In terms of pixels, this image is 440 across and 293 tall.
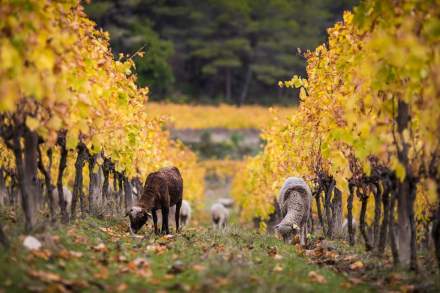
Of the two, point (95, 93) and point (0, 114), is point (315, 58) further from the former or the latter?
point (0, 114)

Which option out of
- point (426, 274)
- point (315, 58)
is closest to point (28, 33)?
point (426, 274)

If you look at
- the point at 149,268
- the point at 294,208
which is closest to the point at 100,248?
the point at 149,268

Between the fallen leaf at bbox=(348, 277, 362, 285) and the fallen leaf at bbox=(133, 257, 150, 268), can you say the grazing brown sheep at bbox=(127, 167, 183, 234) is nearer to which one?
the fallen leaf at bbox=(133, 257, 150, 268)

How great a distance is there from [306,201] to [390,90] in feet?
22.7

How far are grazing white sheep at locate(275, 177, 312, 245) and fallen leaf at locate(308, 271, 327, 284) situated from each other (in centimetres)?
544

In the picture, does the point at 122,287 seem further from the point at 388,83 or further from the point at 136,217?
the point at 136,217

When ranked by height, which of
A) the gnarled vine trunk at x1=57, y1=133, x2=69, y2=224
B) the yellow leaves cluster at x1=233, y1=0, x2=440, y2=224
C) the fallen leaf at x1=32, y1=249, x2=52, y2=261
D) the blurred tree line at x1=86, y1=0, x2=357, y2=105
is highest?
the blurred tree line at x1=86, y1=0, x2=357, y2=105

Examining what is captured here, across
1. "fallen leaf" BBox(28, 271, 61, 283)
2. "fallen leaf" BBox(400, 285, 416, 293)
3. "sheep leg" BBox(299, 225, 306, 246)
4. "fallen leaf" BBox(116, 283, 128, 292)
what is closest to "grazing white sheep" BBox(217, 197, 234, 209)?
"sheep leg" BBox(299, 225, 306, 246)

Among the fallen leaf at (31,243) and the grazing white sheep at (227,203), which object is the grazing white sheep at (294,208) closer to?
the fallen leaf at (31,243)

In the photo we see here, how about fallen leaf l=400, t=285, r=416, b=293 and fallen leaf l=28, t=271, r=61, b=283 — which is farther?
fallen leaf l=400, t=285, r=416, b=293

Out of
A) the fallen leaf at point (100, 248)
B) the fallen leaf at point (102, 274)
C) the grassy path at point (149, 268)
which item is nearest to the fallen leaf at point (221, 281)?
the grassy path at point (149, 268)

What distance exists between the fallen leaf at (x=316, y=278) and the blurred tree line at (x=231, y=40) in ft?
206

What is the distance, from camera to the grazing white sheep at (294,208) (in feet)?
49.5

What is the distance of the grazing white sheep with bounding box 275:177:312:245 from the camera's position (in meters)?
15.1
